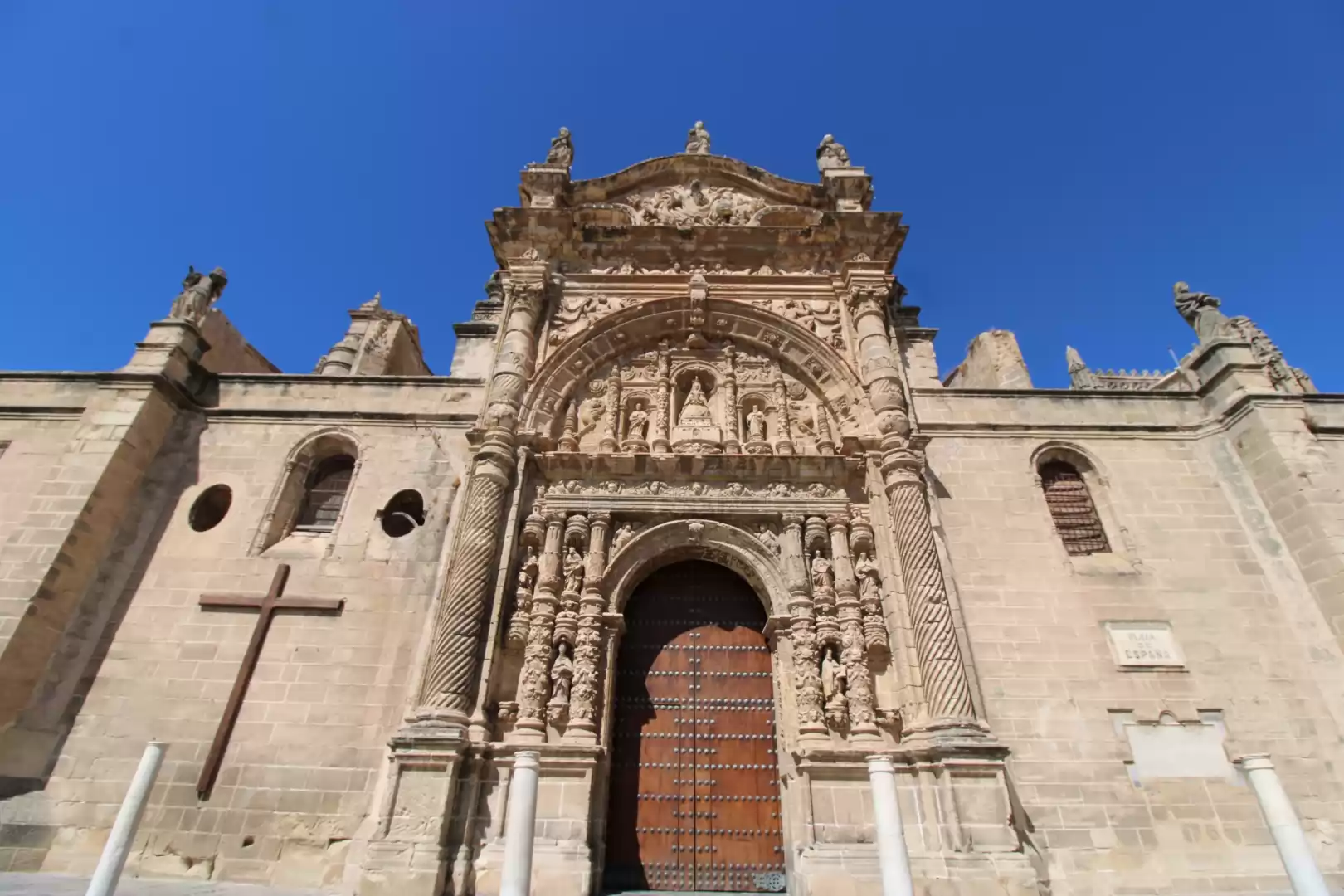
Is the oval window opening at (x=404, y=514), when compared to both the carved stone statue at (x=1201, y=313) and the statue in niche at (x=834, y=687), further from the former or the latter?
the carved stone statue at (x=1201, y=313)

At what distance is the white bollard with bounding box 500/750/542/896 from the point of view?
183 inches

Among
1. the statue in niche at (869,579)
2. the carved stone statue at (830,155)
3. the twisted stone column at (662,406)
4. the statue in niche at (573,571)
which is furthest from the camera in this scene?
the carved stone statue at (830,155)

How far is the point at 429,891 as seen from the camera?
592cm

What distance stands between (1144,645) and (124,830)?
988cm

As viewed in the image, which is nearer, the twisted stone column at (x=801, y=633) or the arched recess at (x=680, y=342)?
the twisted stone column at (x=801, y=633)

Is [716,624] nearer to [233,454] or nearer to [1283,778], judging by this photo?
[1283,778]

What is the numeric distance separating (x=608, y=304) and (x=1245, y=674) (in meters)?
9.42

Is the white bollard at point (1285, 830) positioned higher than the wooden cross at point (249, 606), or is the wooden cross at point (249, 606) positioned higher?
the wooden cross at point (249, 606)

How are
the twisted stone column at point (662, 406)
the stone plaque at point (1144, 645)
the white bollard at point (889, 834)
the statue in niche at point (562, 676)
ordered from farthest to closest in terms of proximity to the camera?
the twisted stone column at point (662, 406) < the stone plaque at point (1144, 645) < the statue in niche at point (562, 676) < the white bollard at point (889, 834)

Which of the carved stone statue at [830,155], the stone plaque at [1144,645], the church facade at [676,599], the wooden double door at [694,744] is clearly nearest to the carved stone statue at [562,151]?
the church facade at [676,599]

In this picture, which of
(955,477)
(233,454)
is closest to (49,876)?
(233,454)

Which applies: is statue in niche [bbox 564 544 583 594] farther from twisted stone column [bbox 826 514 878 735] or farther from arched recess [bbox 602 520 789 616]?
twisted stone column [bbox 826 514 878 735]

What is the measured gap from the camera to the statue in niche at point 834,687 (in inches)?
282

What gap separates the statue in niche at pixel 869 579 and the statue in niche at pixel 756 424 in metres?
2.18
